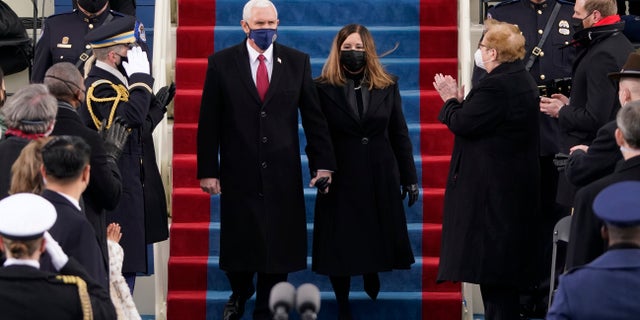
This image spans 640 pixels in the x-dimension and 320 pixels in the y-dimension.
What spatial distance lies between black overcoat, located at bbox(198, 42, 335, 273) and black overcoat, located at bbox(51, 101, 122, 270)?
1928 millimetres

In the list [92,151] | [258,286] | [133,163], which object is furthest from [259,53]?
[92,151]

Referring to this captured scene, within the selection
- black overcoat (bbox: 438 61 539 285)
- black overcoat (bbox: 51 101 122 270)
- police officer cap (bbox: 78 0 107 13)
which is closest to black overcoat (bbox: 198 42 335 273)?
Answer: black overcoat (bbox: 438 61 539 285)

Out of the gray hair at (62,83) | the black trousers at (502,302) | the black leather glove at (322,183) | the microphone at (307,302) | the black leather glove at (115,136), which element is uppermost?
the gray hair at (62,83)

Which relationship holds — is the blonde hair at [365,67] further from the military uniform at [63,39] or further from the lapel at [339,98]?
the military uniform at [63,39]

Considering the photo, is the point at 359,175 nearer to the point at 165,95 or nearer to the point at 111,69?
the point at 165,95

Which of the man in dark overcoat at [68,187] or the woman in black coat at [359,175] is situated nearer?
the man in dark overcoat at [68,187]

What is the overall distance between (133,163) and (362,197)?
56.2 inches

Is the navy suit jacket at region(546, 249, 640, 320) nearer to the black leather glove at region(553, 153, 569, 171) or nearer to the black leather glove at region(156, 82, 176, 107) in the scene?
the black leather glove at region(553, 153, 569, 171)

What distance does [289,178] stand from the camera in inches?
344

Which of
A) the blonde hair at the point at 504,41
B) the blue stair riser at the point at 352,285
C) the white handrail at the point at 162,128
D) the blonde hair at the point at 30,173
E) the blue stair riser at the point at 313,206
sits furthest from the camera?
the blue stair riser at the point at 313,206

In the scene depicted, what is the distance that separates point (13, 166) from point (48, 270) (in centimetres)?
79

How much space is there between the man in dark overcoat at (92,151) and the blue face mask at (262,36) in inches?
78.5

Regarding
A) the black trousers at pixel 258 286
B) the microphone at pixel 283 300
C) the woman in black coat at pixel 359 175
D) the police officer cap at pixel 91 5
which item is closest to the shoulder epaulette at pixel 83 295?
the microphone at pixel 283 300

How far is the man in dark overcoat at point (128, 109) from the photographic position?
7.99 m
